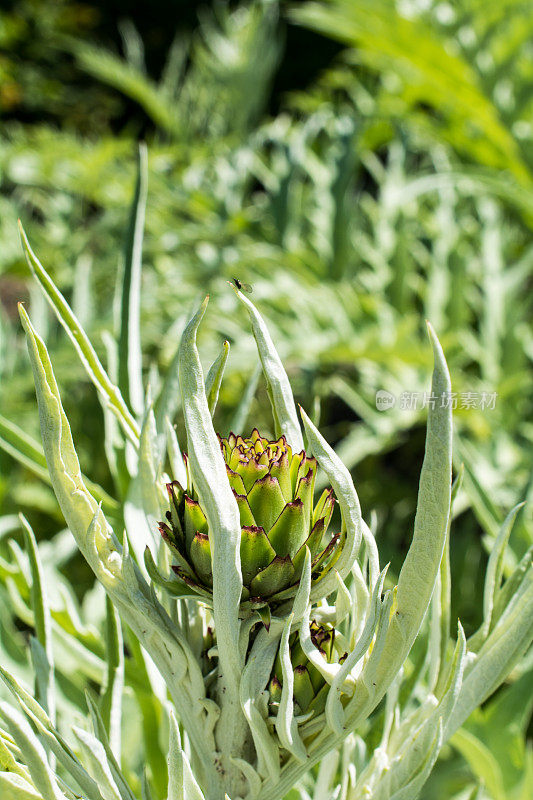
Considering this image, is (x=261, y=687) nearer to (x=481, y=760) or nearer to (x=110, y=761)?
(x=110, y=761)

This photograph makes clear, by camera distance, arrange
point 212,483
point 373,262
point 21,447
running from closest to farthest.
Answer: point 212,483 < point 21,447 < point 373,262

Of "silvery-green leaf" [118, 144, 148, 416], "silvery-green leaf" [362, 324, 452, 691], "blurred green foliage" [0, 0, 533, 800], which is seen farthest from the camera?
"blurred green foliage" [0, 0, 533, 800]

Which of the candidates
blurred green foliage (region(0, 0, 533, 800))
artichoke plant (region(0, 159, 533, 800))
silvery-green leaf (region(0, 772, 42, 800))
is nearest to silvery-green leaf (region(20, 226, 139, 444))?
artichoke plant (region(0, 159, 533, 800))

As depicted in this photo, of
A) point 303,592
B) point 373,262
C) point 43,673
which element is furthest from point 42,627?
point 373,262

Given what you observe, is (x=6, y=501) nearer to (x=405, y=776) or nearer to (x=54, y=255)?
(x=405, y=776)

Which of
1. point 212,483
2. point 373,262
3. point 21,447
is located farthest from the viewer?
point 373,262

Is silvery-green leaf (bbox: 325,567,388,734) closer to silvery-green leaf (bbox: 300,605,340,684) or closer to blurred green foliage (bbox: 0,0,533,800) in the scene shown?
silvery-green leaf (bbox: 300,605,340,684)

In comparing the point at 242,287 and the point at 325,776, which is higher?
the point at 242,287
